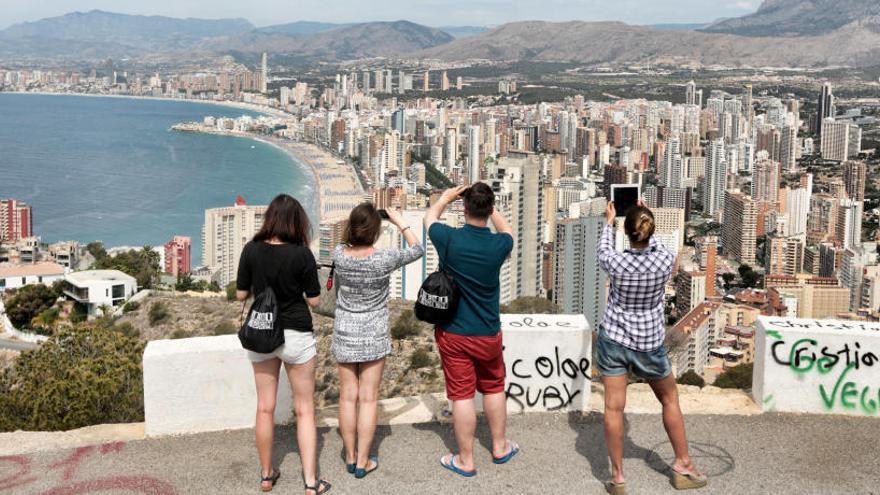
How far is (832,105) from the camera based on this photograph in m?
59.6

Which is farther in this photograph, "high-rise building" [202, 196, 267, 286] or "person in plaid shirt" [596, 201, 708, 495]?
"high-rise building" [202, 196, 267, 286]

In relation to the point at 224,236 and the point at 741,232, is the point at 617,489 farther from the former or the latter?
the point at 741,232

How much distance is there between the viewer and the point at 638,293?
1.87m

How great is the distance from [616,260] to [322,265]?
0.64 metres

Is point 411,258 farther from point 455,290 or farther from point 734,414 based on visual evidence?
point 734,414

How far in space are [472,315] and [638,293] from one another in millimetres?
326

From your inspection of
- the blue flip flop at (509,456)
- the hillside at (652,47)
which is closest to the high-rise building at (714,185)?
the blue flip flop at (509,456)

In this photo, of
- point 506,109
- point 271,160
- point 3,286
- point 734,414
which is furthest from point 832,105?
point 734,414

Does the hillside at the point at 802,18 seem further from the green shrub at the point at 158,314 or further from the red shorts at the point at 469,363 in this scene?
the red shorts at the point at 469,363

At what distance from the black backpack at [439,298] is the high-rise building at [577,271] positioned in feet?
48.2

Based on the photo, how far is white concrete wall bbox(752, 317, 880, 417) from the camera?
2307 mm

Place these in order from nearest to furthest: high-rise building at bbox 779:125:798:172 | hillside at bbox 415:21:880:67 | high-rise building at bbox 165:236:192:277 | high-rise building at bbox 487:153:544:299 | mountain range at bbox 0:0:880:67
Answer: high-rise building at bbox 487:153:544:299, high-rise building at bbox 165:236:192:277, high-rise building at bbox 779:125:798:172, hillside at bbox 415:21:880:67, mountain range at bbox 0:0:880:67

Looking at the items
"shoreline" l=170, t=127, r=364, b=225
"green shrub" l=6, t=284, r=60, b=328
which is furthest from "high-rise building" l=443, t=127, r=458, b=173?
"green shrub" l=6, t=284, r=60, b=328

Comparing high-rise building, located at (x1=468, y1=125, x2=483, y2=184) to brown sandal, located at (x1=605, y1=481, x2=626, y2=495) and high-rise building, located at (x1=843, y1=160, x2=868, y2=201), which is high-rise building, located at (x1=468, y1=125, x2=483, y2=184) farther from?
brown sandal, located at (x1=605, y1=481, x2=626, y2=495)
